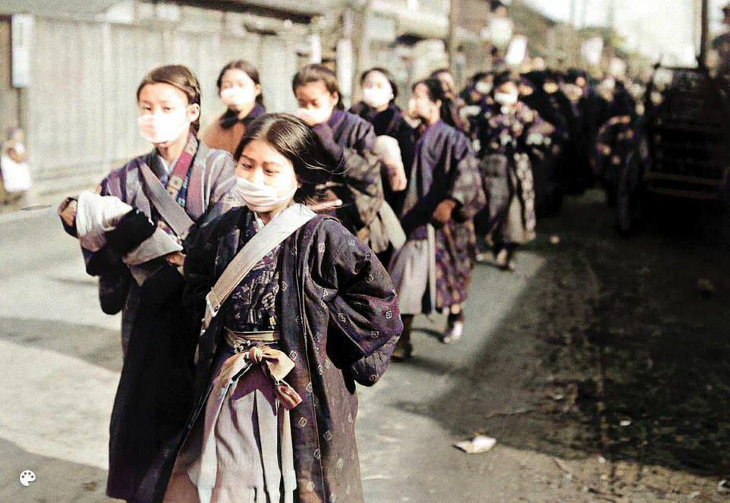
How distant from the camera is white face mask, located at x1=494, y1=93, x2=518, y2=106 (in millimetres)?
10125

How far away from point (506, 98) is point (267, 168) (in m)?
7.17

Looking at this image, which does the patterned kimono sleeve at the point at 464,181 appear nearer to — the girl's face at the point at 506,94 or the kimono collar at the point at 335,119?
the kimono collar at the point at 335,119

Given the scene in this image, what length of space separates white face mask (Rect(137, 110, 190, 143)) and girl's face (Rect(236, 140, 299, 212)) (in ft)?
2.27

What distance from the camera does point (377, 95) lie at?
7.34 meters

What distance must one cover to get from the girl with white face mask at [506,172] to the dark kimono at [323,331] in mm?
7078

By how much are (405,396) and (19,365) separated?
2242 mm

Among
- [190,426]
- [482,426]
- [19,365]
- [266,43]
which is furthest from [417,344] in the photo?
[266,43]

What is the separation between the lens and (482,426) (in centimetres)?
580

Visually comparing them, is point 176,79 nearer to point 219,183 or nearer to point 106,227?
point 219,183

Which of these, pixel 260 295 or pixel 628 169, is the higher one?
pixel 260 295

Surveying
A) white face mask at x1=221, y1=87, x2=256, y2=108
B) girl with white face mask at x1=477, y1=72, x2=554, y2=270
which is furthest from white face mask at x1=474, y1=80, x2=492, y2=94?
white face mask at x1=221, y1=87, x2=256, y2=108

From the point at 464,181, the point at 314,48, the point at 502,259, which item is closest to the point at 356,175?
the point at 464,181

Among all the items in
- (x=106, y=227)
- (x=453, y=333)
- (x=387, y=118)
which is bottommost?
(x=453, y=333)

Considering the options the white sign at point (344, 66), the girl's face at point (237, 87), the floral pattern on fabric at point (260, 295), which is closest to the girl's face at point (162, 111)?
the floral pattern on fabric at point (260, 295)
